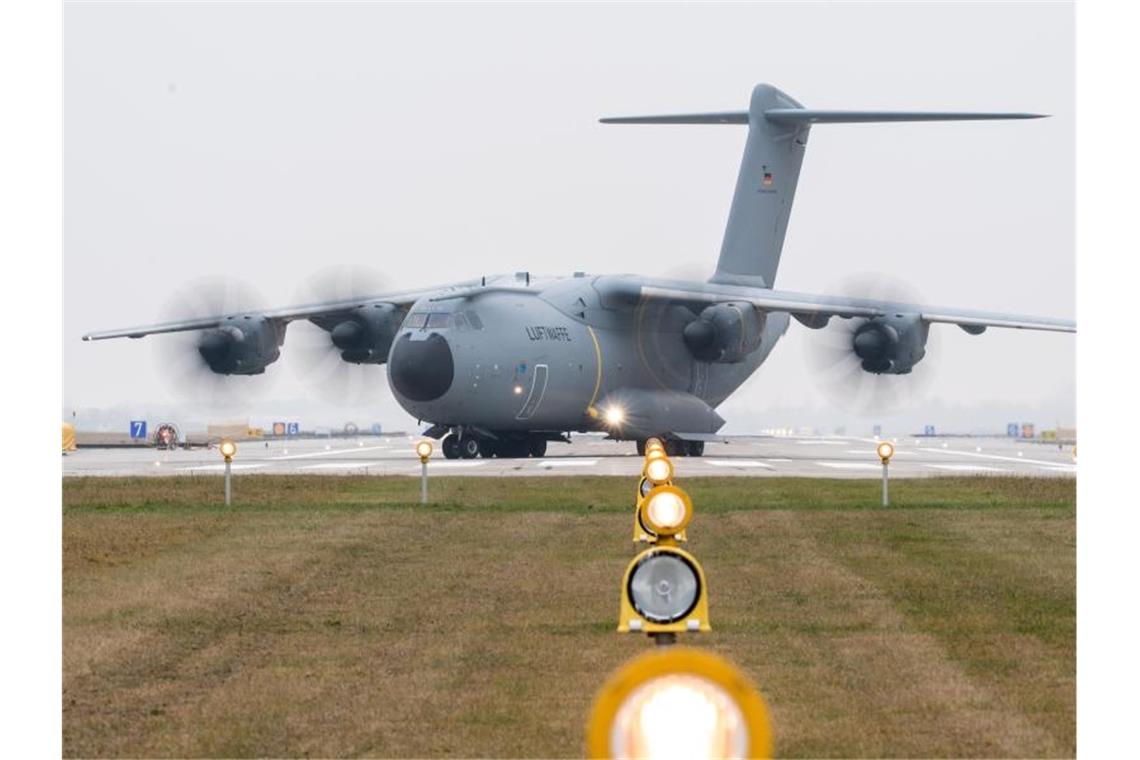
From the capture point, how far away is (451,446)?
51.3m

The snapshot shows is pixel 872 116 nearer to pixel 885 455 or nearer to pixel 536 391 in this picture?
pixel 536 391

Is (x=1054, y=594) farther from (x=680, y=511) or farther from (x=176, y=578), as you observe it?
(x=680, y=511)

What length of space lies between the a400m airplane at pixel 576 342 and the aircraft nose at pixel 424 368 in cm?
3

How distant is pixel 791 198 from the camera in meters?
60.6

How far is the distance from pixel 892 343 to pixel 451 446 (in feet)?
38.4

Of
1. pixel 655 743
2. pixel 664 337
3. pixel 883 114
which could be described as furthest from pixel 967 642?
pixel 883 114

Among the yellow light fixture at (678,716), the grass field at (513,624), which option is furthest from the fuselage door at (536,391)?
the yellow light fixture at (678,716)

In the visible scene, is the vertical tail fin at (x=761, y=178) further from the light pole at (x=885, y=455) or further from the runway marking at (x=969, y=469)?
the light pole at (x=885, y=455)

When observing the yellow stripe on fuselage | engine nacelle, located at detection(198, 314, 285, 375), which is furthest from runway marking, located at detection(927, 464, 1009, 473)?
engine nacelle, located at detection(198, 314, 285, 375)

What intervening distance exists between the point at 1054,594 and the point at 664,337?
35.7 m

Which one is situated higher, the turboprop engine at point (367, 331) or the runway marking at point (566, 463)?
the turboprop engine at point (367, 331)

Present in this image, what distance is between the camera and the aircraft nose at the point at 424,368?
4691cm

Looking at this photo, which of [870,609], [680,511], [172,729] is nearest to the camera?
[680,511]

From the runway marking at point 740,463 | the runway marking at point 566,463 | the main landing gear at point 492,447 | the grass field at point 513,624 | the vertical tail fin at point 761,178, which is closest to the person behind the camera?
the grass field at point 513,624
